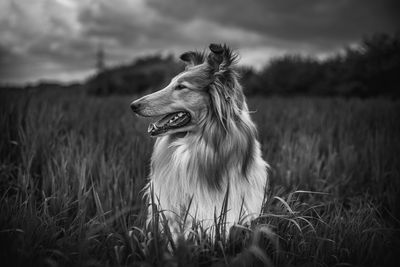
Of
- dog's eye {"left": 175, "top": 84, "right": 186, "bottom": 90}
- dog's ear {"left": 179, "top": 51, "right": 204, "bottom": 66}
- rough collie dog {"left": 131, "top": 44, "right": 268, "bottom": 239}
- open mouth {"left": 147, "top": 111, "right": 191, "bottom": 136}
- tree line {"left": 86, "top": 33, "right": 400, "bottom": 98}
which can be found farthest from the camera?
tree line {"left": 86, "top": 33, "right": 400, "bottom": 98}

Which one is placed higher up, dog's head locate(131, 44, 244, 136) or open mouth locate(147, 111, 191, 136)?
dog's head locate(131, 44, 244, 136)

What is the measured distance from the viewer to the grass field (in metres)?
1.73

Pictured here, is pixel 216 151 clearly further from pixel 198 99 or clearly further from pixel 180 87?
pixel 180 87

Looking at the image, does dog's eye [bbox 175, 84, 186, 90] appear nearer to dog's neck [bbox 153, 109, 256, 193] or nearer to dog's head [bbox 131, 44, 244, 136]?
dog's head [bbox 131, 44, 244, 136]

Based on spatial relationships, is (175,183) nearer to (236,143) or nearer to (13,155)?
(236,143)

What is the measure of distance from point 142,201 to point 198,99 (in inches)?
39.5

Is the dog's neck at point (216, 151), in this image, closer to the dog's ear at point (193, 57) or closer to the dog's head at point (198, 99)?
the dog's head at point (198, 99)

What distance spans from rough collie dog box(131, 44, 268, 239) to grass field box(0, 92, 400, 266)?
22 cm

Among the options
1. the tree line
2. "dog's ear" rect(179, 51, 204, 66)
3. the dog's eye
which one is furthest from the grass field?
the tree line

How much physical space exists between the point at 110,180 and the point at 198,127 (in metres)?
0.97

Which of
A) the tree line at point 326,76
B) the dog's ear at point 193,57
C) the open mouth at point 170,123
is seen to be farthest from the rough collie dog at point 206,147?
the tree line at point 326,76

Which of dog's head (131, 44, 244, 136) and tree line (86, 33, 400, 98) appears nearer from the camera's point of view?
dog's head (131, 44, 244, 136)

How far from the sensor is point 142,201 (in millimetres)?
2607

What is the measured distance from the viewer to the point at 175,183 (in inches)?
92.4
